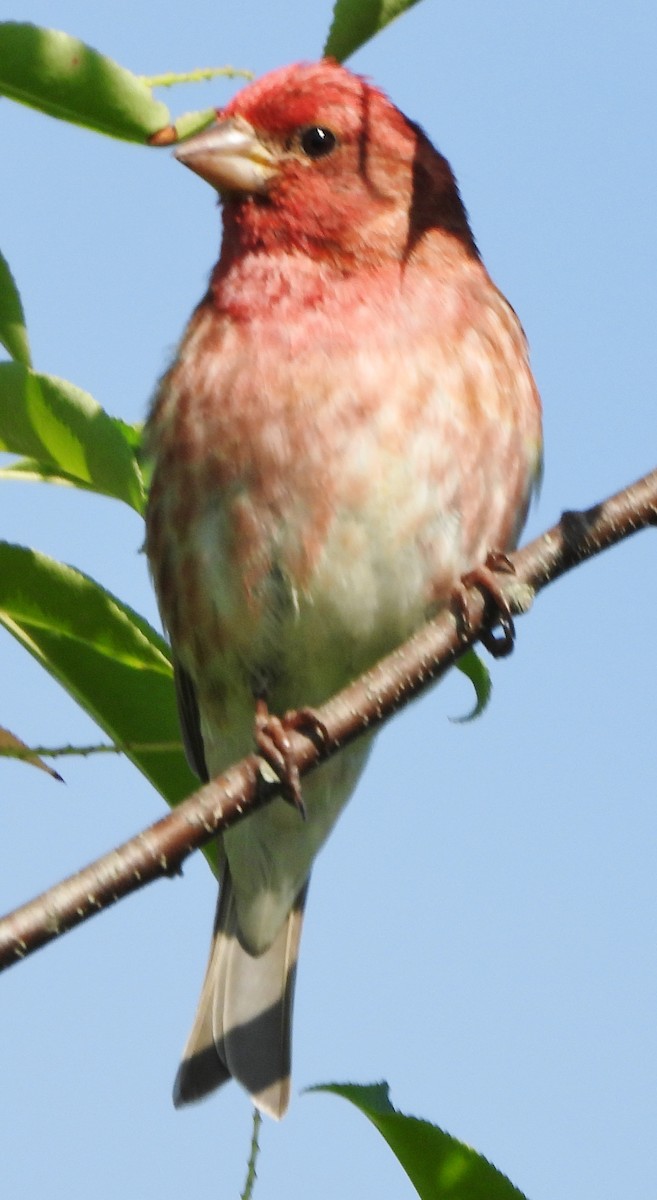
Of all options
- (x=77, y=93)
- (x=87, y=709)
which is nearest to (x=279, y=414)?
(x=87, y=709)

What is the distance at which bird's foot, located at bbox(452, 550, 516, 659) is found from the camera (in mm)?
4027

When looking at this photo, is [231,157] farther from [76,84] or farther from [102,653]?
[102,653]

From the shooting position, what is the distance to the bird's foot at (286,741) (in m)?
3.63

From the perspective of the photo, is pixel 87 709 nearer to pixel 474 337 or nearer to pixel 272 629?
pixel 272 629

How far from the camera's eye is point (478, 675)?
14.2ft

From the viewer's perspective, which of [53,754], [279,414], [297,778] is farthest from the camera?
[279,414]

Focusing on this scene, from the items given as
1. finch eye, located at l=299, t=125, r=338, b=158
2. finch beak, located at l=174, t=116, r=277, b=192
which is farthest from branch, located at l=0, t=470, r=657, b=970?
finch eye, located at l=299, t=125, r=338, b=158

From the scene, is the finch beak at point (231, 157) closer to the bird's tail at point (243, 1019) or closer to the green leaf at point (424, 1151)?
the bird's tail at point (243, 1019)

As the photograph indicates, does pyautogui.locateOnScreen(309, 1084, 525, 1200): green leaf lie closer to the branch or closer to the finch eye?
the branch

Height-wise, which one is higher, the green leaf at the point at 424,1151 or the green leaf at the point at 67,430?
the green leaf at the point at 67,430

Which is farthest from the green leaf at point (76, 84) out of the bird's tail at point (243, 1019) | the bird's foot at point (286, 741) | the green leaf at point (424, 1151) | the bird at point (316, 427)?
the bird's tail at point (243, 1019)

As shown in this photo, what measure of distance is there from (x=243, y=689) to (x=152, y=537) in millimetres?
590

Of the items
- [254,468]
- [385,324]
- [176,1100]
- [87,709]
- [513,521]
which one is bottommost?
[176,1100]

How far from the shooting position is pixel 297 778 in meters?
3.71
